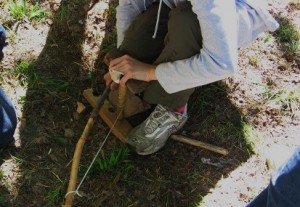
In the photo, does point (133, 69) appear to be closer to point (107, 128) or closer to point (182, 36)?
point (182, 36)

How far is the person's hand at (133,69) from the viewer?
1.79 metres

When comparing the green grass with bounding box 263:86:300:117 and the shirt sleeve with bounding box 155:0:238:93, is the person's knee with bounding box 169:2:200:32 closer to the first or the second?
the shirt sleeve with bounding box 155:0:238:93

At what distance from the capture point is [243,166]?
2133 mm

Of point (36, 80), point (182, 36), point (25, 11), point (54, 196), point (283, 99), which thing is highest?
point (182, 36)

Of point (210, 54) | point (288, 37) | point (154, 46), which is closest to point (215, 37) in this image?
point (210, 54)

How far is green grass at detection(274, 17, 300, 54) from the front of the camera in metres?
2.57

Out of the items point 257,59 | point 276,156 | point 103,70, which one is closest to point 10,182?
point 103,70

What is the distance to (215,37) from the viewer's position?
150 centimetres

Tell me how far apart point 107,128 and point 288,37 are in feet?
4.34

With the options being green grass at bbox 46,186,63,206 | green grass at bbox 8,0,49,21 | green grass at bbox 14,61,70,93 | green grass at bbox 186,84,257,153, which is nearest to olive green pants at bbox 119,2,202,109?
A: green grass at bbox 186,84,257,153

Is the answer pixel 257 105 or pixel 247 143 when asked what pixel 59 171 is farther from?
pixel 257 105

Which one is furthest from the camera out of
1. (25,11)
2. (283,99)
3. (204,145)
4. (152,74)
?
(25,11)

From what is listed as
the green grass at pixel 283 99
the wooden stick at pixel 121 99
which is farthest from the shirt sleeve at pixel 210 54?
the green grass at pixel 283 99

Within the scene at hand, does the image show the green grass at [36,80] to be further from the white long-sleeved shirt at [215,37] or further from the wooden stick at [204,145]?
the wooden stick at [204,145]
